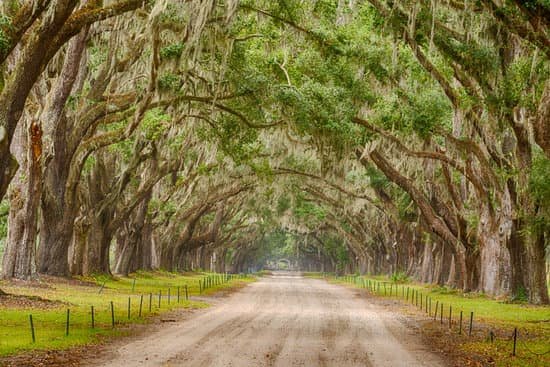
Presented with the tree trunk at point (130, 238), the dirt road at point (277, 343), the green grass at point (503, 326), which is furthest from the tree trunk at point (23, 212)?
the tree trunk at point (130, 238)

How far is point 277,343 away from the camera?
587 inches

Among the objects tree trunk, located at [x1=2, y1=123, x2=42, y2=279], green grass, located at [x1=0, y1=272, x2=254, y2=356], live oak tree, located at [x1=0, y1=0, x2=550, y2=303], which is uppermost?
live oak tree, located at [x1=0, y1=0, x2=550, y2=303]

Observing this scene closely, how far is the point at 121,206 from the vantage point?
4041cm

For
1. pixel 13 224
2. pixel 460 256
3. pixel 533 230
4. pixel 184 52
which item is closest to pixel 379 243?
pixel 460 256

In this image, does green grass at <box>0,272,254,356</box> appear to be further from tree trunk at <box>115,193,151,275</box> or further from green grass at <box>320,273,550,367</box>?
tree trunk at <box>115,193,151,275</box>

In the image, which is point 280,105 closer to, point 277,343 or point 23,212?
point 277,343

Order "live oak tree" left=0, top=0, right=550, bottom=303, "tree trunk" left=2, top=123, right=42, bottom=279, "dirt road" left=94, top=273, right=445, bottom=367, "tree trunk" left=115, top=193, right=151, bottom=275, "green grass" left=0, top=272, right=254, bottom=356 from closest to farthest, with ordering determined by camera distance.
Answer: "dirt road" left=94, top=273, right=445, bottom=367
"green grass" left=0, top=272, right=254, bottom=356
"live oak tree" left=0, top=0, right=550, bottom=303
"tree trunk" left=2, top=123, right=42, bottom=279
"tree trunk" left=115, top=193, right=151, bottom=275

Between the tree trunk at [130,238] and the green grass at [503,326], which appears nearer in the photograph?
the green grass at [503,326]

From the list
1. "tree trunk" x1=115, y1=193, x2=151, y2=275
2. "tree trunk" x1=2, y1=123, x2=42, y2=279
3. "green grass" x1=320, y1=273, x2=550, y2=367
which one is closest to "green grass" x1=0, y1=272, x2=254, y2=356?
"tree trunk" x1=2, y1=123, x2=42, y2=279

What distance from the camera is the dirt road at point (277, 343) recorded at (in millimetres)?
12438

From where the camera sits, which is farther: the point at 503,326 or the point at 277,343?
the point at 503,326

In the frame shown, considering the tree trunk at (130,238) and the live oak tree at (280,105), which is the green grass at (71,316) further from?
the tree trunk at (130,238)

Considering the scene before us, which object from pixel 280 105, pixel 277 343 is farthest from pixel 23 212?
pixel 277 343

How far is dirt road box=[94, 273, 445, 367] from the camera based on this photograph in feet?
40.8
